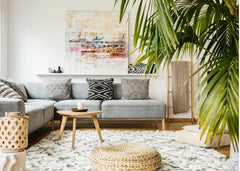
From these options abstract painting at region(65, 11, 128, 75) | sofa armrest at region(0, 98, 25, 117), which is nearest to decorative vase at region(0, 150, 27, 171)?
sofa armrest at region(0, 98, 25, 117)

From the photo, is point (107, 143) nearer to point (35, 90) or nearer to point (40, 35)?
point (35, 90)

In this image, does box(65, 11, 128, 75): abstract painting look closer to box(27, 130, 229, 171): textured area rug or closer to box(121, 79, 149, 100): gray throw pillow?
box(121, 79, 149, 100): gray throw pillow

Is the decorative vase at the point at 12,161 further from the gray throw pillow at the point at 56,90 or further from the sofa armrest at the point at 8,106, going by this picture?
the gray throw pillow at the point at 56,90

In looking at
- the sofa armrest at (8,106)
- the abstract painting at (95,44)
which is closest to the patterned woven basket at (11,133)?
the sofa armrest at (8,106)

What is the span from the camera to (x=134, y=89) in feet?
15.8

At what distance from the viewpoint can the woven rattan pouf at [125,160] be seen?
2029 mm

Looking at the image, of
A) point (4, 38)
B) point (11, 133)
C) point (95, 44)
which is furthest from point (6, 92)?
point (95, 44)

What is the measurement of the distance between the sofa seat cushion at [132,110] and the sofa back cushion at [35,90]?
4.46 ft

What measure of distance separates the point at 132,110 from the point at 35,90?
Result: 1.93 m

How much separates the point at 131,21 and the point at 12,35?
2486 millimetres

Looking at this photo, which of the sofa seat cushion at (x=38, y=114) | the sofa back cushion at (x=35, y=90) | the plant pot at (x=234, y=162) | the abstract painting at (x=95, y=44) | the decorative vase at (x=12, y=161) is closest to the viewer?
the plant pot at (x=234, y=162)

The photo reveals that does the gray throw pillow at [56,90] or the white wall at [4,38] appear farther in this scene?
the white wall at [4,38]

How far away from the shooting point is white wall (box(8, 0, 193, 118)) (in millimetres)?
5445

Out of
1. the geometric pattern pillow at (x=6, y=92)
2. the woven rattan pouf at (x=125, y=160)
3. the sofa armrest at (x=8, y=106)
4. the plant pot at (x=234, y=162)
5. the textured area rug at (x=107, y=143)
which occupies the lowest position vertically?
the textured area rug at (x=107, y=143)
